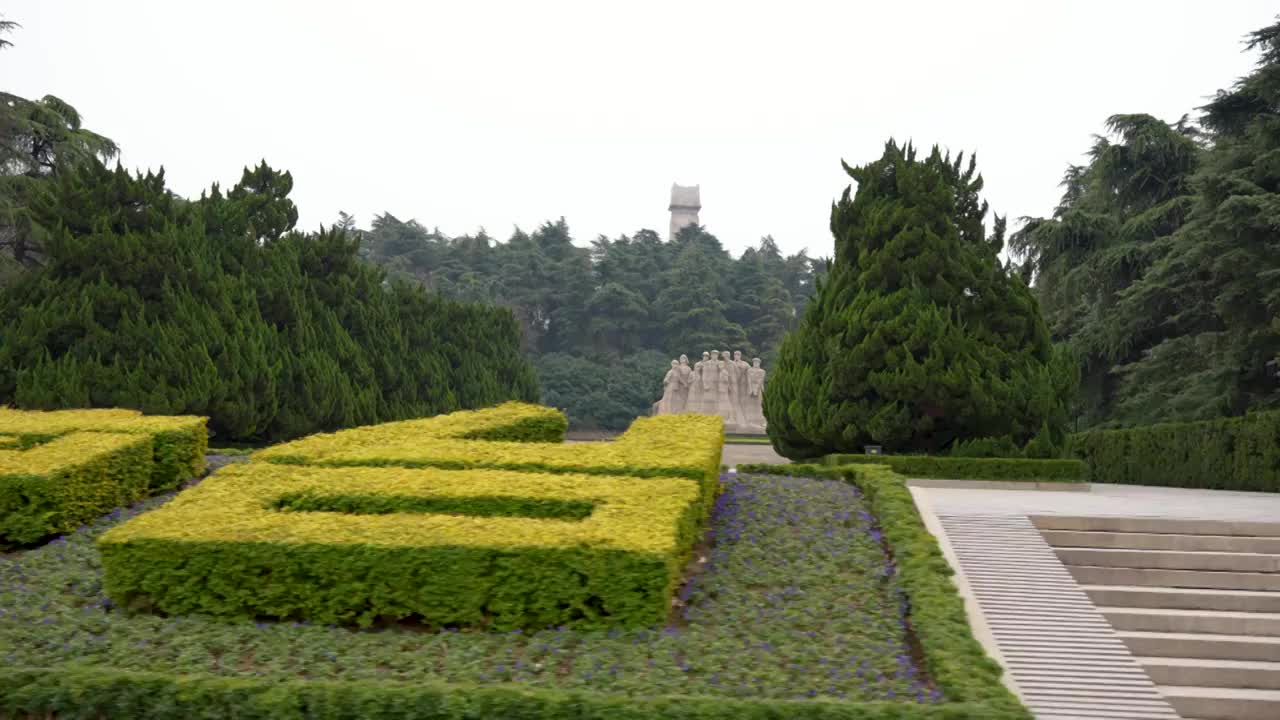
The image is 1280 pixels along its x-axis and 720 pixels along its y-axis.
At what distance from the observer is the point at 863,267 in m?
21.9

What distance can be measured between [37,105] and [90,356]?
35.0 feet

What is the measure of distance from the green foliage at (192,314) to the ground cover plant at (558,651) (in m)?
12.5

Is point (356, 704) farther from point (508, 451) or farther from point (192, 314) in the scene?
point (192, 314)

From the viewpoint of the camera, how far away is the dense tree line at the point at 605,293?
238 feet

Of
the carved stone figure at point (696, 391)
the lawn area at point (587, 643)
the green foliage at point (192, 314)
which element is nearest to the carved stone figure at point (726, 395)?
the carved stone figure at point (696, 391)

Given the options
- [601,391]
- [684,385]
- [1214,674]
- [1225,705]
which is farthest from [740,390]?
[1225,705]

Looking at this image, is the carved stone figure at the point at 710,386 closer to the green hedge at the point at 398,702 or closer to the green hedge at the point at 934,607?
the green hedge at the point at 934,607

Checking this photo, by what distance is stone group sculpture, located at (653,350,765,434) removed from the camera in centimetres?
4941

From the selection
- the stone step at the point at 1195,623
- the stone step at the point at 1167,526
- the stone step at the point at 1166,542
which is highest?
the stone step at the point at 1167,526

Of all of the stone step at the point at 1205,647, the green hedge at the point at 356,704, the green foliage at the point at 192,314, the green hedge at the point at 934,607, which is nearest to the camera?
the green hedge at the point at 356,704

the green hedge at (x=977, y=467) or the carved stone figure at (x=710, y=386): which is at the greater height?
the carved stone figure at (x=710, y=386)

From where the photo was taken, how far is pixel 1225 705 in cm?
845

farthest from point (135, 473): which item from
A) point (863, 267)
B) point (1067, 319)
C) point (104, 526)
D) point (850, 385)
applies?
point (1067, 319)

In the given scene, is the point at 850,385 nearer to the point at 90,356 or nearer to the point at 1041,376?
the point at 1041,376
